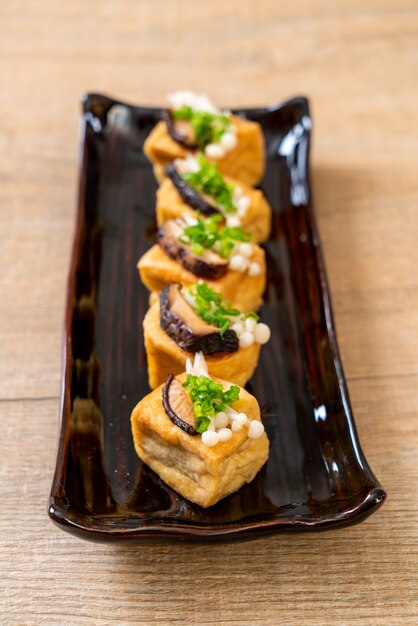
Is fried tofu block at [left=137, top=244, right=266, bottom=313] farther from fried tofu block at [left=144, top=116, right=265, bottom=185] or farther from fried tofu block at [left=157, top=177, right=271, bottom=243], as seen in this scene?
fried tofu block at [left=144, top=116, right=265, bottom=185]

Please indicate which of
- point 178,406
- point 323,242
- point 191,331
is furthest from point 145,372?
point 323,242

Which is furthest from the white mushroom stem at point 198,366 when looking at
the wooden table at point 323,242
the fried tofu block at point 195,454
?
the wooden table at point 323,242

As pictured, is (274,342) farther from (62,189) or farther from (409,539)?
(62,189)

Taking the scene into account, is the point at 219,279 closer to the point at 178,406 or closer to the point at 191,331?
the point at 191,331

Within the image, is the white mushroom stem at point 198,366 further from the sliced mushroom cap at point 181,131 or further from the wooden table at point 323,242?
the sliced mushroom cap at point 181,131

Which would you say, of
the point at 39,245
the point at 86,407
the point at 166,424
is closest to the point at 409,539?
the point at 166,424

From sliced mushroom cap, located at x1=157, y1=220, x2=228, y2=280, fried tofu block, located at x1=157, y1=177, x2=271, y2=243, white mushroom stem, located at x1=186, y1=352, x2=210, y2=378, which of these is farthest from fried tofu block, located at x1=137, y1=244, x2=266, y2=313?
white mushroom stem, located at x1=186, y1=352, x2=210, y2=378

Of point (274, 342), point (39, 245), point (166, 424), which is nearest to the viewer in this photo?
point (166, 424)
